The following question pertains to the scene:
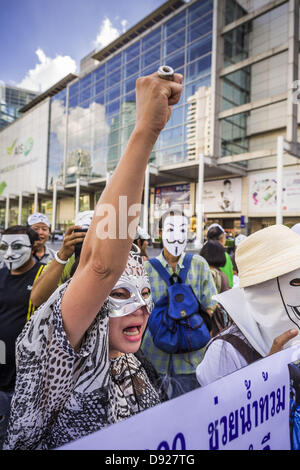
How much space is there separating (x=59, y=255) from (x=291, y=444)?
126 cm

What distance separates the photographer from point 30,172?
41.2 metres

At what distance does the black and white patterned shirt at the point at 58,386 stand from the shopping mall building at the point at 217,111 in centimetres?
1661

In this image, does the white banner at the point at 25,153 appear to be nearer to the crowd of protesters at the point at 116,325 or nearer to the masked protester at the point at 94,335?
the crowd of protesters at the point at 116,325

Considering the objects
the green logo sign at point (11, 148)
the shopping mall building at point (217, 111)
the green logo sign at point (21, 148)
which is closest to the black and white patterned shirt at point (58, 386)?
the shopping mall building at point (217, 111)

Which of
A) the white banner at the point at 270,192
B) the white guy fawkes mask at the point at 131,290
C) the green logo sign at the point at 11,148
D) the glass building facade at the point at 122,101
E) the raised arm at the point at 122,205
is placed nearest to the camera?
the raised arm at the point at 122,205

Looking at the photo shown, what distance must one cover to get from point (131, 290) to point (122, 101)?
29140mm

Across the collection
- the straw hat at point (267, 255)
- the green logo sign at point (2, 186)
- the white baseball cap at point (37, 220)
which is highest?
the green logo sign at point (2, 186)

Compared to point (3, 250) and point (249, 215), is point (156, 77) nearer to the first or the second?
point (3, 250)

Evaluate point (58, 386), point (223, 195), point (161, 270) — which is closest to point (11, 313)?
point (161, 270)

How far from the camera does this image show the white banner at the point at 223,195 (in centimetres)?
2294

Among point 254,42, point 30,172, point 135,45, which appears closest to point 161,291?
point 254,42

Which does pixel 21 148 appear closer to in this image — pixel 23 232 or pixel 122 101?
pixel 122 101

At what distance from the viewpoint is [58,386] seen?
0.81 meters

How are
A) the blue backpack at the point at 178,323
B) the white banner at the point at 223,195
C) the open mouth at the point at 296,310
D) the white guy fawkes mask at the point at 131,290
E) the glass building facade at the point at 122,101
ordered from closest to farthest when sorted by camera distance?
1. the white guy fawkes mask at the point at 131,290
2. the open mouth at the point at 296,310
3. the blue backpack at the point at 178,323
4. the glass building facade at the point at 122,101
5. the white banner at the point at 223,195
